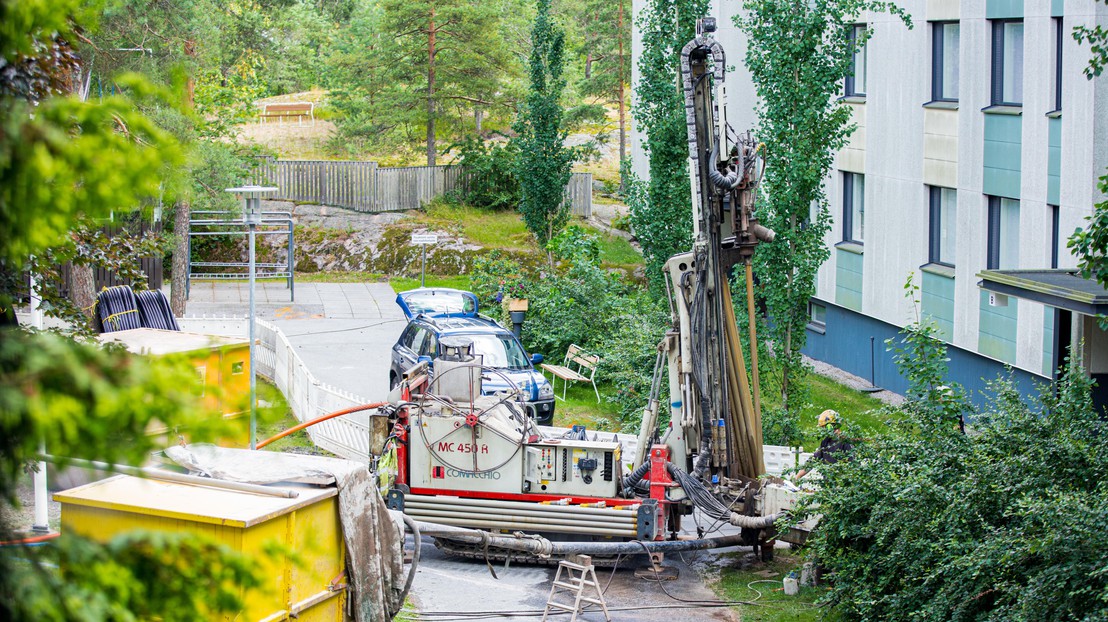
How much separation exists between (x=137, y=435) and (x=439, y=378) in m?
11.5

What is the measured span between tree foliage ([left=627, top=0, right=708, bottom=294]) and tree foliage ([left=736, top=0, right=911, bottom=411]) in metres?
4.21

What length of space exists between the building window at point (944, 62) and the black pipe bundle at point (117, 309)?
15.5m

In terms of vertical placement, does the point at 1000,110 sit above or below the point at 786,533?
above

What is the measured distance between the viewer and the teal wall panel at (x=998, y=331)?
1961cm

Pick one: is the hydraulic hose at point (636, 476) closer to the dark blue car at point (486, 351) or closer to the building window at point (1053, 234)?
the dark blue car at point (486, 351)

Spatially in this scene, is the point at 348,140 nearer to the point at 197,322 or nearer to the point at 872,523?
the point at 197,322

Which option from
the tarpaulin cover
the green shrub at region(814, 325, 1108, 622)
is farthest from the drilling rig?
the tarpaulin cover

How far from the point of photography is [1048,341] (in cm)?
1861

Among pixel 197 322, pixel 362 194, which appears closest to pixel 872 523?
pixel 197 322

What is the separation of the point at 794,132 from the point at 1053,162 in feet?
13.8

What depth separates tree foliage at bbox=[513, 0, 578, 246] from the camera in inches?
1153

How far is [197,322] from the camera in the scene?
24859 mm

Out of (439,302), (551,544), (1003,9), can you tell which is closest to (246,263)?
(439,302)

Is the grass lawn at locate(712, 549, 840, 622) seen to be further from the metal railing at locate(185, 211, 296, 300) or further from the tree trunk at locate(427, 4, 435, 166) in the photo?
the tree trunk at locate(427, 4, 435, 166)
